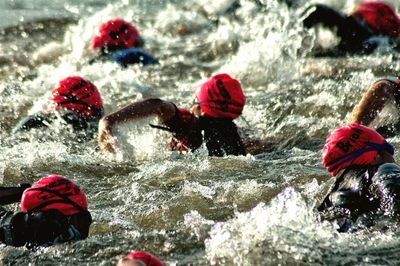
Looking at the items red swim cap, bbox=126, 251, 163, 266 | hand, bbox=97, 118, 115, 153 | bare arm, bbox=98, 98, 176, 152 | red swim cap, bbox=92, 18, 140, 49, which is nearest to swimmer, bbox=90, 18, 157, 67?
red swim cap, bbox=92, 18, 140, 49

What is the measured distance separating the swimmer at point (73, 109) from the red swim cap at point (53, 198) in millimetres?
3502

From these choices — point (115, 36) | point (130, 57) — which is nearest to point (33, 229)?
point (130, 57)

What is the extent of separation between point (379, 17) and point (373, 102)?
5.47 meters

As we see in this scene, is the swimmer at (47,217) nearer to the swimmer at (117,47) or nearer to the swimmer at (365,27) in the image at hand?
the swimmer at (117,47)

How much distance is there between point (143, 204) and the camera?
26.0ft

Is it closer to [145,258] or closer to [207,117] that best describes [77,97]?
[207,117]

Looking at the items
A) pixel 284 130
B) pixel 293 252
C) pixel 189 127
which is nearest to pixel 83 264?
pixel 293 252

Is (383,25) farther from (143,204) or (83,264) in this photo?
(83,264)

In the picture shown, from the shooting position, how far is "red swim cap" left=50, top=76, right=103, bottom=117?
10078 millimetres

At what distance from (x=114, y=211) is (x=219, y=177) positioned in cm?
126

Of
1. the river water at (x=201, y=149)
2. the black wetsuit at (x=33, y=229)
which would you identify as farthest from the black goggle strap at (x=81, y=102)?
the black wetsuit at (x=33, y=229)

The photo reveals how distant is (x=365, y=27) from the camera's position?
14016 mm

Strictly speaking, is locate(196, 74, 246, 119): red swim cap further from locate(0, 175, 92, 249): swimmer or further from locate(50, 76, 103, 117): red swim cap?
locate(0, 175, 92, 249): swimmer

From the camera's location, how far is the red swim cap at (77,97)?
1008 centimetres
